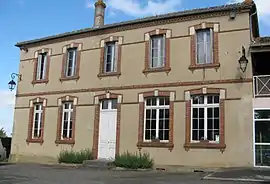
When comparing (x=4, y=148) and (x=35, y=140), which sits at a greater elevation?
(x=35, y=140)

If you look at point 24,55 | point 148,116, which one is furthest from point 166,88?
point 24,55

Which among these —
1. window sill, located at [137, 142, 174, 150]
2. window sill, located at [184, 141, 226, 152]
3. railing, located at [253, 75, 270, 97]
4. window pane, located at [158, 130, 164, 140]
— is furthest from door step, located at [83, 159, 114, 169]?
railing, located at [253, 75, 270, 97]

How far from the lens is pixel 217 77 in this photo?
14.1m

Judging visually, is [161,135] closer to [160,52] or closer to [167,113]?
[167,113]

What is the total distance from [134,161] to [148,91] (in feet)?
10.1

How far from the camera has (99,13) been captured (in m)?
18.6

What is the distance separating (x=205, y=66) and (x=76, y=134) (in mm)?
6981

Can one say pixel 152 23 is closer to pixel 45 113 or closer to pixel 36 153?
pixel 45 113

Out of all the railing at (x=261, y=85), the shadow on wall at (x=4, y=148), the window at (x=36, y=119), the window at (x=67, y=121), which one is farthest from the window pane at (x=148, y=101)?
the shadow on wall at (x=4, y=148)

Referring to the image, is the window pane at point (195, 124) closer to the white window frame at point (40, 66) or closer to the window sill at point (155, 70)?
the window sill at point (155, 70)

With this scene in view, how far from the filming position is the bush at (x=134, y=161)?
14477 mm

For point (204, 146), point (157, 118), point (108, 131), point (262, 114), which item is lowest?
point (204, 146)

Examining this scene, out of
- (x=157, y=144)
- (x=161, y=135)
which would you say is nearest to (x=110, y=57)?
(x=161, y=135)

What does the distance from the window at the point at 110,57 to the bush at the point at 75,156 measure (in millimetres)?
4010
